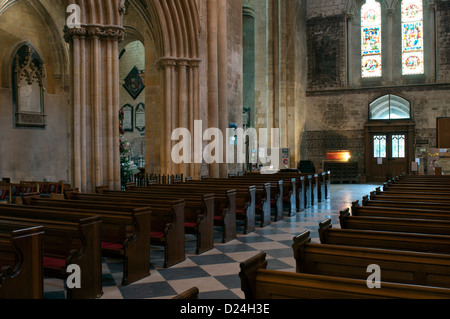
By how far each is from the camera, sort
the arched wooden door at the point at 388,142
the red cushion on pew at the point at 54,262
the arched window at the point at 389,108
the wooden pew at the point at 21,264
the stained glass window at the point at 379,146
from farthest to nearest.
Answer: the stained glass window at the point at 379,146
the arched window at the point at 389,108
the arched wooden door at the point at 388,142
the red cushion on pew at the point at 54,262
the wooden pew at the point at 21,264

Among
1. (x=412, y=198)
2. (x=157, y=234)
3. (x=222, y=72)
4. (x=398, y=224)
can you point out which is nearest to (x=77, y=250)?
(x=157, y=234)

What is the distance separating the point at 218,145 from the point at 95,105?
5.31 meters

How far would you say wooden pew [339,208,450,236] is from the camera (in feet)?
12.6

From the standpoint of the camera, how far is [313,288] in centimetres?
220

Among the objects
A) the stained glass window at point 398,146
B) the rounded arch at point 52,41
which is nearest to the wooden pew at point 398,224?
→ the rounded arch at point 52,41

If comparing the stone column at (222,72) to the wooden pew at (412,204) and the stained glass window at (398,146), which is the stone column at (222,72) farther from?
the stained glass window at (398,146)

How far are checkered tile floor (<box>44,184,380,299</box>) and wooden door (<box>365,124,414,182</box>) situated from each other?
1453 centimetres

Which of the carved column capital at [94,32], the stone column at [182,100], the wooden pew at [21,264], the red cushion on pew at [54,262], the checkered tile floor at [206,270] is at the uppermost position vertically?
the carved column capital at [94,32]

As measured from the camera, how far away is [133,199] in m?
6.32

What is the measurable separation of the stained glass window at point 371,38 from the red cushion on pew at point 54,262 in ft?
67.7

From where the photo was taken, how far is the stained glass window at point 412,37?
68.2 feet

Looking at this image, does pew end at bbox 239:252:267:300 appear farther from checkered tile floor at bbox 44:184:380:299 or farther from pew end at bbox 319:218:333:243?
checkered tile floor at bbox 44:184:380:299

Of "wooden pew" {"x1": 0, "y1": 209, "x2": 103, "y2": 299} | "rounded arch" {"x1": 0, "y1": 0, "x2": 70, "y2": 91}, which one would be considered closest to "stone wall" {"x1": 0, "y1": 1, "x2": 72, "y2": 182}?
"rounded arch" {"x1": 0, "y1": 0, "x2": 70, "y2": 91}
